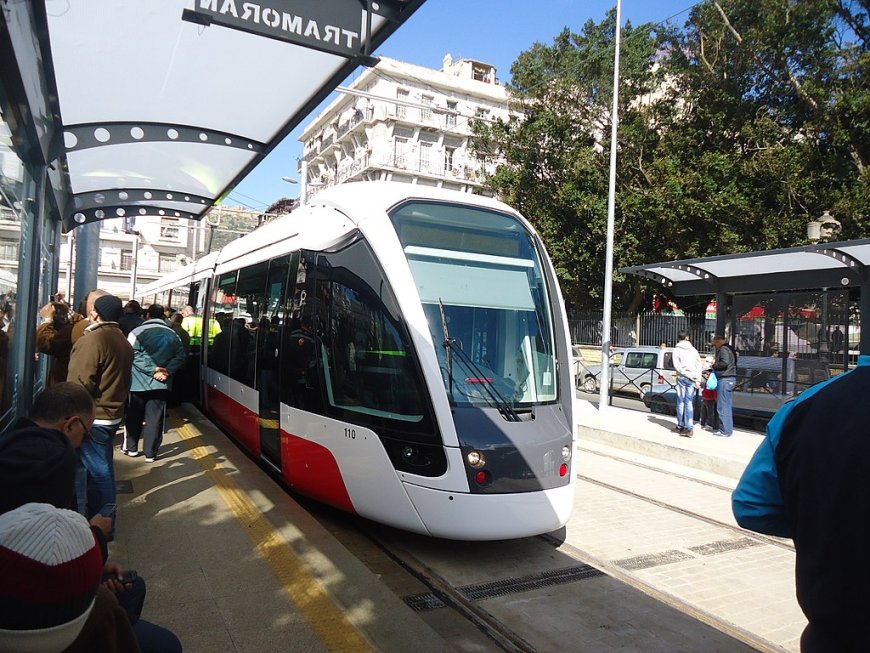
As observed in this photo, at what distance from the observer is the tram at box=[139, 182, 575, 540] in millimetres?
4633

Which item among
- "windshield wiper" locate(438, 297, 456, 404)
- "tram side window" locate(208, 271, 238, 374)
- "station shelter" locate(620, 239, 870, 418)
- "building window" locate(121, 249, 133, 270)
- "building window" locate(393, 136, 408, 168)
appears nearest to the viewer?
"windshield wiper" locate(438, 297, 456, 404)

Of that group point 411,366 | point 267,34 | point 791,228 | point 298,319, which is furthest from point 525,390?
point 791,228

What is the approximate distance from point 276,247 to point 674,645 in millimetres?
5068

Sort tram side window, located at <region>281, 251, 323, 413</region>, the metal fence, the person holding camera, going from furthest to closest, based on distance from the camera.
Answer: the metal fence < the person holding camera < tram side window, located at <region>281, 251, 323, 413</region>

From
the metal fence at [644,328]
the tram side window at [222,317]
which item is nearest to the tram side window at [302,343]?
the tram side window at [222,317]

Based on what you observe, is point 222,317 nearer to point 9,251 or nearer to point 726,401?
point 9,251

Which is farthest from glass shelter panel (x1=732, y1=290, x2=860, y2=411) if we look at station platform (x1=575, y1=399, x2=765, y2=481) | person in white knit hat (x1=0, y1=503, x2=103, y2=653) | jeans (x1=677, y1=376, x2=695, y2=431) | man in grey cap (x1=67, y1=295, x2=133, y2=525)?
person in white knit hat (x1=0, y1=503, x2=103, y2=653)

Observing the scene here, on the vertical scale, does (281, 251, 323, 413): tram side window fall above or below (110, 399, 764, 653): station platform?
above

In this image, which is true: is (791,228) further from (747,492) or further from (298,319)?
(747,492)

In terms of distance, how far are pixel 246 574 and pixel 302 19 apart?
3.55 meters

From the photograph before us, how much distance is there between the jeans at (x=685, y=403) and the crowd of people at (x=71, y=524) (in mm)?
8702

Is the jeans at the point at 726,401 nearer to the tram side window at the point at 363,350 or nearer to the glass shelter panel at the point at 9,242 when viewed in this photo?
the tram side window at the point at 363,350

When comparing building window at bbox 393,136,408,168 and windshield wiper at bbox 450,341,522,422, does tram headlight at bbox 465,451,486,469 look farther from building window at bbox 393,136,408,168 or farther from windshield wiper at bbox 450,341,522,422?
building window at bbox 393,136,408,168

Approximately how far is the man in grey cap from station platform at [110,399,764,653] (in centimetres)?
56
